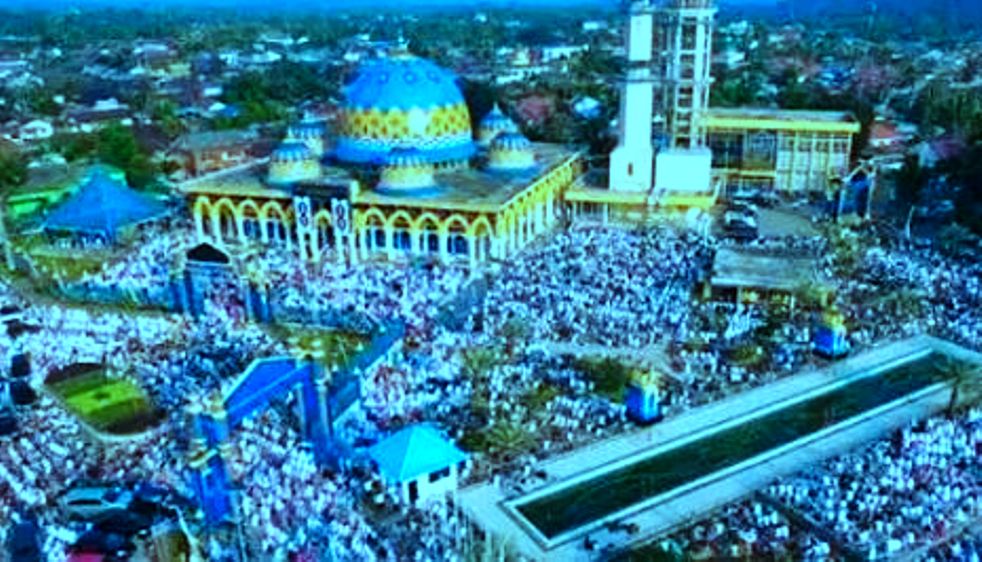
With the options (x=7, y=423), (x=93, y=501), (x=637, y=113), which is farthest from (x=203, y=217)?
(x=93, y=501)

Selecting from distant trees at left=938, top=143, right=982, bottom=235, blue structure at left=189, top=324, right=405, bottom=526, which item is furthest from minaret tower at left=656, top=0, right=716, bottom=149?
blue structure at left=189, top=324, right=405, bottom=526

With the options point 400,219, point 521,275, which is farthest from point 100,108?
point 521,275

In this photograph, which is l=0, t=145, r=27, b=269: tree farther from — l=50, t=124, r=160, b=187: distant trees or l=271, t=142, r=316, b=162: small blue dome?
l=271, t=142, r=316, b=162: small blue dome

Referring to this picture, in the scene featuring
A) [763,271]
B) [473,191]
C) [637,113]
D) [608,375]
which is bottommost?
[608,375]

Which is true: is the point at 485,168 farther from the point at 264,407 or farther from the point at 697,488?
the point at 697,488

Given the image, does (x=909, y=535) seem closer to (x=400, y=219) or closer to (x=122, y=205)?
(x=400, y=219)

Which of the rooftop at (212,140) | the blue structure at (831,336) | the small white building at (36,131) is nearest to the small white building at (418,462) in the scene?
the blue structure at (831,336)
